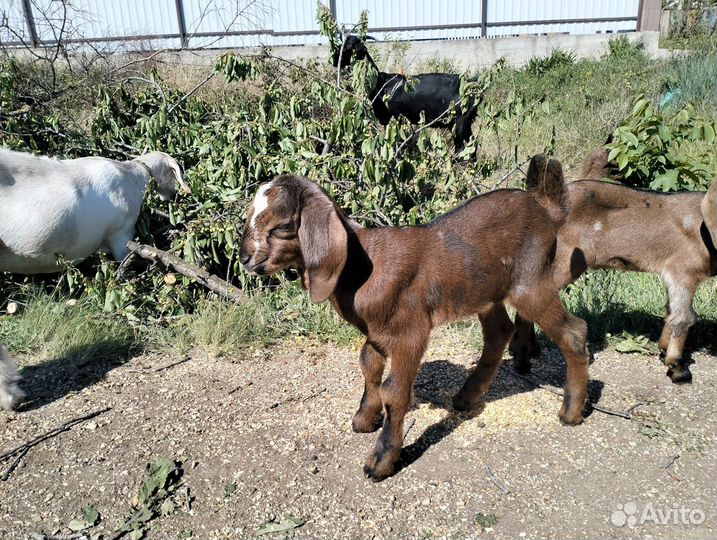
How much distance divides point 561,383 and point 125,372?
299 centimetres

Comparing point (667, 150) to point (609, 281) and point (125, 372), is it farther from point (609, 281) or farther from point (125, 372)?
point (125, 372)

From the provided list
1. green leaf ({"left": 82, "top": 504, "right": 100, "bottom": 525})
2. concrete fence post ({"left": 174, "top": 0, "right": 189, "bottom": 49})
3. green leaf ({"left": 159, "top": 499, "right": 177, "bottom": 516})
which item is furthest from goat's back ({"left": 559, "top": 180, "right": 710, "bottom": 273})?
concrete fence post ({"left": 174, "top": 0, "right": 189, "bottom": 49})

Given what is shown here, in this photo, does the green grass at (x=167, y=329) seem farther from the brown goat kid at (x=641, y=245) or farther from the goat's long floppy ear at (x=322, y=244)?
the goat's long floppy ear at (x=322, y=244)

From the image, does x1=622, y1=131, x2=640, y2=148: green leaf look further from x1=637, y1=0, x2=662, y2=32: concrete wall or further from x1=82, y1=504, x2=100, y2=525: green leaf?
x1=637, y1=0, x2=662, y2=32: concrete wall

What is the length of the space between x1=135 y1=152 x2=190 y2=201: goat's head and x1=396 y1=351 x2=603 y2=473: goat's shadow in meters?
2.99

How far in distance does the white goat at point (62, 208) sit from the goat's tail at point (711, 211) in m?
4.45

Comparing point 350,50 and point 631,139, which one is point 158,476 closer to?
point 631,139

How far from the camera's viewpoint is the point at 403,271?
306 cm

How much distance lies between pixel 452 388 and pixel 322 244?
5.69 ft

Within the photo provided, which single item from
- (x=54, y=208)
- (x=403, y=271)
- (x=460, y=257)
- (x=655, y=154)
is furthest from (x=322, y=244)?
(x=655, y=154)

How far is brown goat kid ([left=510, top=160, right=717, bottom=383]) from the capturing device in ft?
13.4

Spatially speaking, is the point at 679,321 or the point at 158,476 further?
the point at 679,321

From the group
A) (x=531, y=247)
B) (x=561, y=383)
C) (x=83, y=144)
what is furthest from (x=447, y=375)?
(x=83, y=144)

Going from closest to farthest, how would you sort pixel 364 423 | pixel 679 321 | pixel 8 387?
1. pixel 364 423
2. pixel 8 387
3. pixel 679 321
